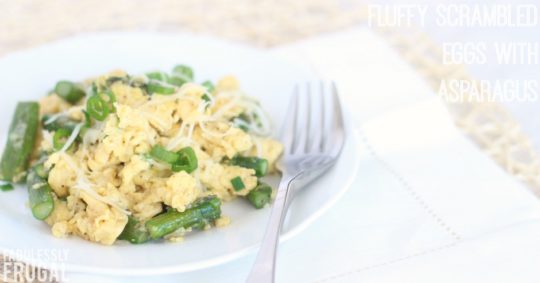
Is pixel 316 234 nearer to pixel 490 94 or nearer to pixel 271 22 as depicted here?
pixel 490 94

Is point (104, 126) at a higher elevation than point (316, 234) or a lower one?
higher

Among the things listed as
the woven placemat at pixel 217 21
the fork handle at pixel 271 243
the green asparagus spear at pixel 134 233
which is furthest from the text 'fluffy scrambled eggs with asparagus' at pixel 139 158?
the woven placemat at pixel 217 21

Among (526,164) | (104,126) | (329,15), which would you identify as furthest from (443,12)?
(104,126)

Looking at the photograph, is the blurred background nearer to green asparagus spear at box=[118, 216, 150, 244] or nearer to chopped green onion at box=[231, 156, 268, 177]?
chopped green onion at box=[231, 156, 268, 177]

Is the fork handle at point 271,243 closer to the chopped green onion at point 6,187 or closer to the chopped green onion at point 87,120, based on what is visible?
the chopped green onion at point 87,120

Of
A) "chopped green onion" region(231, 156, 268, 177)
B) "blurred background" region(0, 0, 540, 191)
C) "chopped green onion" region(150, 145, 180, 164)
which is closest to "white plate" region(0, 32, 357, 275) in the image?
"chopped green onion" region(231, 156, 268, 177)

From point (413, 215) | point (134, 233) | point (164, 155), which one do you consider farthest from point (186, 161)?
point (413, 215)
